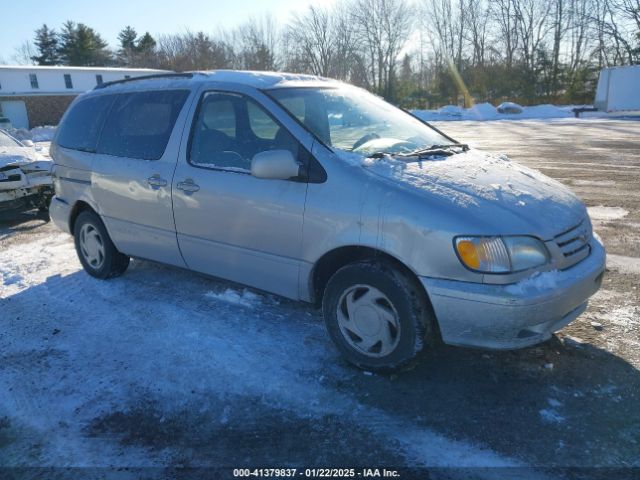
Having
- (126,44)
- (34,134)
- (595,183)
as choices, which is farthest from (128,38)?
(595,183)

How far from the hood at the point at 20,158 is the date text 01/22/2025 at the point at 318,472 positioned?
7.15 metres

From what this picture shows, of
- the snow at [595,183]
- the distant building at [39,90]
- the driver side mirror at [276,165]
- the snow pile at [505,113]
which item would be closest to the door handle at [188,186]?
the driver side mirror at [276,165]

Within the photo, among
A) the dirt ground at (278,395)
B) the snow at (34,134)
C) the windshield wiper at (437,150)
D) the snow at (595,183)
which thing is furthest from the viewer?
the snow at (34,134)

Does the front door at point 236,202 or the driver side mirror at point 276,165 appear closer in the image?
the driver side mirror at point 276,165

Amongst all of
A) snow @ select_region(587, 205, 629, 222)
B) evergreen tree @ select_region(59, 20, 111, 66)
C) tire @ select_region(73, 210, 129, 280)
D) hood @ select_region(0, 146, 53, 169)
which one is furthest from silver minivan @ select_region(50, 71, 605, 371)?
evergreen tree @ select_region(59, 20, 111, 66)

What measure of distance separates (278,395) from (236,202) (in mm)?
1368

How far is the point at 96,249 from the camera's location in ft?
16.3

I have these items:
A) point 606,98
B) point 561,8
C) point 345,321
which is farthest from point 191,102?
point 561,8

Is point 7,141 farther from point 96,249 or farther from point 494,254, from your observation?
point 494,254

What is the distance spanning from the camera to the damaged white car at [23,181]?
7488 mm

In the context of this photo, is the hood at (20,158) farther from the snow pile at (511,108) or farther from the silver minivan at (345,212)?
the snow pile at (511,108)

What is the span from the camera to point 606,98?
28203 millimetres

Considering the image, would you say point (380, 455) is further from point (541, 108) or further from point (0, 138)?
point (541, 108)

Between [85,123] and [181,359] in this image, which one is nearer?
[181,359]
